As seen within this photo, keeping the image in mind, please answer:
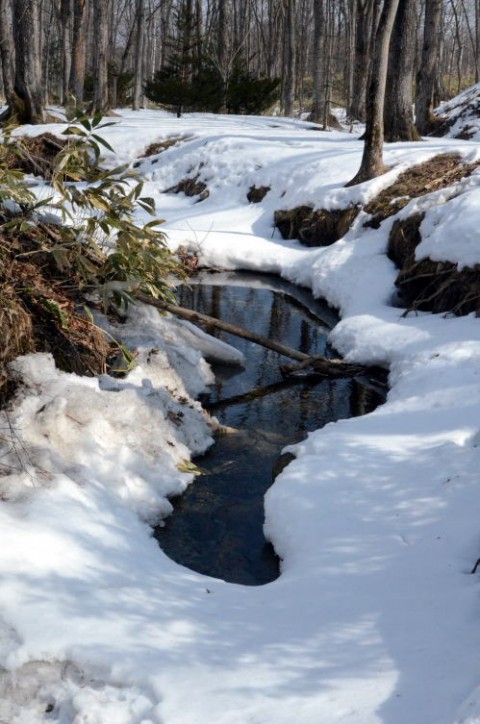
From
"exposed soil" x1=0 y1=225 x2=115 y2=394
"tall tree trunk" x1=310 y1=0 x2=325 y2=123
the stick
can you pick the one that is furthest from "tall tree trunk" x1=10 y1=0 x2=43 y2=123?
"exposed soil" x1=0 y1=225 x2=115 y2=394

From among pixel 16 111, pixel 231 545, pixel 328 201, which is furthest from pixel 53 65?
pixel 231 545

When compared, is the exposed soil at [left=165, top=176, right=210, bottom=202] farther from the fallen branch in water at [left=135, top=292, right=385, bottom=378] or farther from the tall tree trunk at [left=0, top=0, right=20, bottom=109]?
the fallen branch in water at [left=135, top=292, right=385, bottom=378]

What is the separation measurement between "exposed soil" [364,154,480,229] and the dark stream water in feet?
5.50

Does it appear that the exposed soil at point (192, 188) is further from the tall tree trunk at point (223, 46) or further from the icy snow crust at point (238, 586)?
the tall tree trunk at point (223, 46)

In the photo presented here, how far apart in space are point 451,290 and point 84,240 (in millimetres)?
4017

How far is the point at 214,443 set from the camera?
516 centimetres

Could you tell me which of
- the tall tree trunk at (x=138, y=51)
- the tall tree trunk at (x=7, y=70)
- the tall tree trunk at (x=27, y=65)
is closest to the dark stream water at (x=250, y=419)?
the tall tree trunk at (x=27, y=65)

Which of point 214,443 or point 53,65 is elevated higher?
point 53,65

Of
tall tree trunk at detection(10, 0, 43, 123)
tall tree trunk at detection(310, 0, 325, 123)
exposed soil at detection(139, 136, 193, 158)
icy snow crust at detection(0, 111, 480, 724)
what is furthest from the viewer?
tall tree trunk at detection(310, 0, 325, 123)

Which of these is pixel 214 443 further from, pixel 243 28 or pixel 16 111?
pixel 243 28

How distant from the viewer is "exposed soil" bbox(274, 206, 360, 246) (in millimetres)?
10438

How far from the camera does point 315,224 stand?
1097cm

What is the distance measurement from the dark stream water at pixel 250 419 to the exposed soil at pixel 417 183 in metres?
1.68

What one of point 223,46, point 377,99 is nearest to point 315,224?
point 377,99
